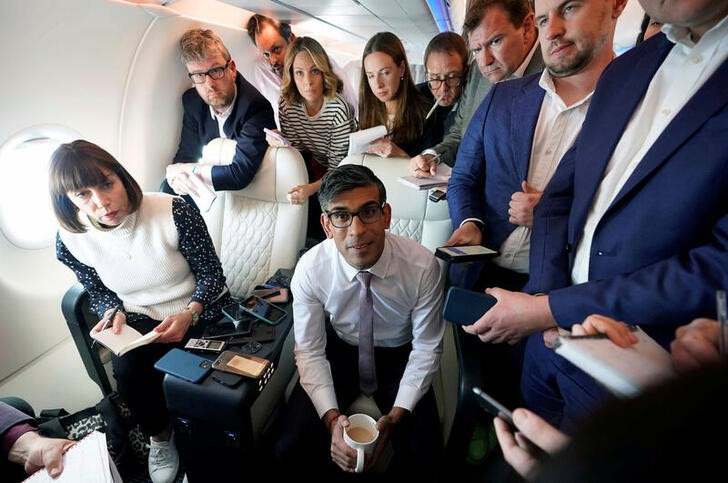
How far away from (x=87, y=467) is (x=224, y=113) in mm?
2019

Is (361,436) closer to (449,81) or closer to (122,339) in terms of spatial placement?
(122,339)

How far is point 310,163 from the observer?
2541 millimetres

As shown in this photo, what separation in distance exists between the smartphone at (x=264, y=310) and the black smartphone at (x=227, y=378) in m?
0.30

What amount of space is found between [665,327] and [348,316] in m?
1.10

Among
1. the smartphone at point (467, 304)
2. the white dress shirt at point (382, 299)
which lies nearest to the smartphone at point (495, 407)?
the smartphone at point (467, 304)

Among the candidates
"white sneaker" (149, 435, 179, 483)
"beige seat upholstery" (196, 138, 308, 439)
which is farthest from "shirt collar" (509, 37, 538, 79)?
"white sneaker" (149, 435, 179, 483)

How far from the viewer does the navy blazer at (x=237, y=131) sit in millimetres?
2039

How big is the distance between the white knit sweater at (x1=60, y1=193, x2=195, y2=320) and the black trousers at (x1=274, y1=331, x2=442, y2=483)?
88cm

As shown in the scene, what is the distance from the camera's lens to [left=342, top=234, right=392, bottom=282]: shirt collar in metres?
1.47

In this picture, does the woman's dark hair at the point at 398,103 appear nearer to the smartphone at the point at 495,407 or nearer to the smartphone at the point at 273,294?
the smartphone at the point at 273,294

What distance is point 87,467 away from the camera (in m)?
1.14

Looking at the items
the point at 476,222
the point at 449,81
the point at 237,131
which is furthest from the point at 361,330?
the point at 449,81

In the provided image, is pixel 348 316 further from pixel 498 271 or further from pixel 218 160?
pixel 218 160

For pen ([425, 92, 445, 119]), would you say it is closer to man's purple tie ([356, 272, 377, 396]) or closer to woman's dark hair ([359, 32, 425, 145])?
woman's dark hair ([359, 32, 425, 145])
